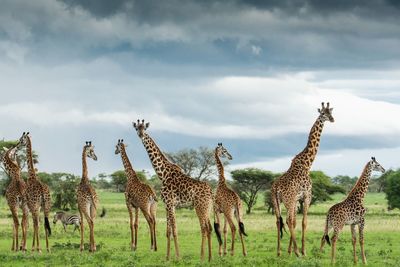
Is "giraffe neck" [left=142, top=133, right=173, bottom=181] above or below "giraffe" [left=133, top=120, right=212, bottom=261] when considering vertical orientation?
above

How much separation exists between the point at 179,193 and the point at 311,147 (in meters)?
4.47

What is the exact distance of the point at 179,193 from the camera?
20828mm

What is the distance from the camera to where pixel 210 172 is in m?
79.7

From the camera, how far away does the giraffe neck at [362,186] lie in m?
20.8

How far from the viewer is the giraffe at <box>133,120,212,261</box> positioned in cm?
2027

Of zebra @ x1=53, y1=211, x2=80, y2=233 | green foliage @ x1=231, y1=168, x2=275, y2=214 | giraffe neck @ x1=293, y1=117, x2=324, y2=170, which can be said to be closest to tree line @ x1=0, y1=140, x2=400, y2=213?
green foliage @ x1=231, y1=168, x2=275, y2=214

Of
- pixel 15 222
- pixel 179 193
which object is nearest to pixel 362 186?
pixel 179 193

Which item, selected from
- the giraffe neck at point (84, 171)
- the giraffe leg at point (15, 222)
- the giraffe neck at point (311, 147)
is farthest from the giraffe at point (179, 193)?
the giraffe leg at point (15, 222)

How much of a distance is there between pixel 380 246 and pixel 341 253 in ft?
14.3

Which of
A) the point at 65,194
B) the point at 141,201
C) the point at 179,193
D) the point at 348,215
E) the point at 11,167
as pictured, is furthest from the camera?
the point at 65,194

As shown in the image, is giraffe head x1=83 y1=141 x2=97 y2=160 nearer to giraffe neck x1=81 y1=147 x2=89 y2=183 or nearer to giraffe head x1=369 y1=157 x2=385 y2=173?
giraffe neck x1=81 y1=147 x2=89 y2=183

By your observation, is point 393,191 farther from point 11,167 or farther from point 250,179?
point 11,167

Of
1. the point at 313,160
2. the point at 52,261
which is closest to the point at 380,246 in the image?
the point at 313,160

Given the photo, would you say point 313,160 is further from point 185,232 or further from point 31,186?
point 185,232
